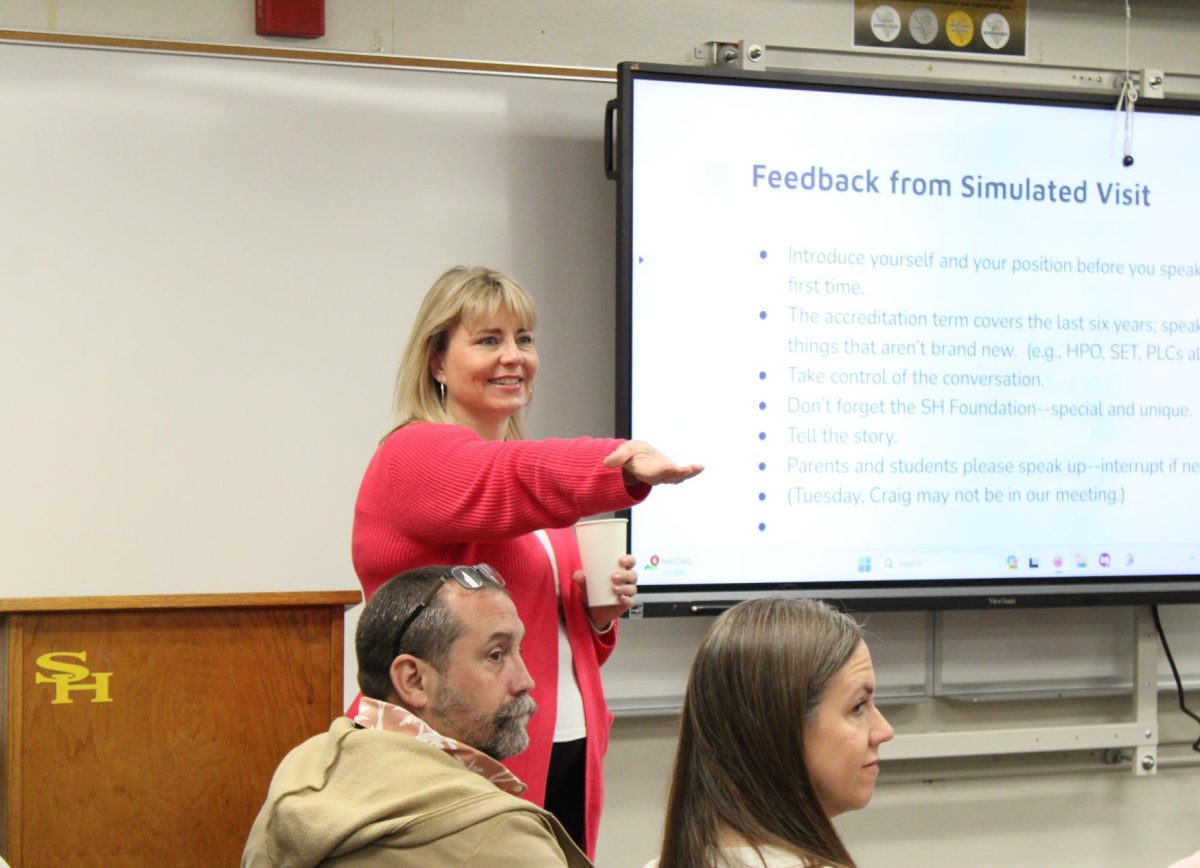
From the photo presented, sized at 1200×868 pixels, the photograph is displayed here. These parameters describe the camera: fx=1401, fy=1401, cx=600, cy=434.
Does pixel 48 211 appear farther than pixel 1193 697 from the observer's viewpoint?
No

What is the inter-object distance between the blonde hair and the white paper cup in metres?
0.28

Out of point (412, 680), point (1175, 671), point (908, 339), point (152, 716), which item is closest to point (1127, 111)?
point (908, 339)

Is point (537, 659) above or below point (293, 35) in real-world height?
below

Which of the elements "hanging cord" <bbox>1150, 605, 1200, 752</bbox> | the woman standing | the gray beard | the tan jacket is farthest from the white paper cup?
"hanging cord" <bbox>1150, 605, 1200, 752</bbox>

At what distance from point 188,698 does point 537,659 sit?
1.79ft

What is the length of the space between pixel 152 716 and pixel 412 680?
1.93ft

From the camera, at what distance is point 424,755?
1.56 m

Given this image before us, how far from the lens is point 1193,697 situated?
→ 3.72 m

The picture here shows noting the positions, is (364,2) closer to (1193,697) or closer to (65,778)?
(65,778)

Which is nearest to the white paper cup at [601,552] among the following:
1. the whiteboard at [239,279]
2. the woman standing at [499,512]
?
the woman standing at [499,512]

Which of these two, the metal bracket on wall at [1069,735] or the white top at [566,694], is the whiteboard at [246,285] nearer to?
the metal bracket on wall at [1069,735]

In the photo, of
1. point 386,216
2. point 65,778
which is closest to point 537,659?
point 65,778

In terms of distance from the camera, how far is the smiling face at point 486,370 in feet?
7.28

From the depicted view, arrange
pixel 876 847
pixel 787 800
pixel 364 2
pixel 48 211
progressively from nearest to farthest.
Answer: pixel 787 800 → pixel 48 211 → pixel 364 2 → pixel 876 847
